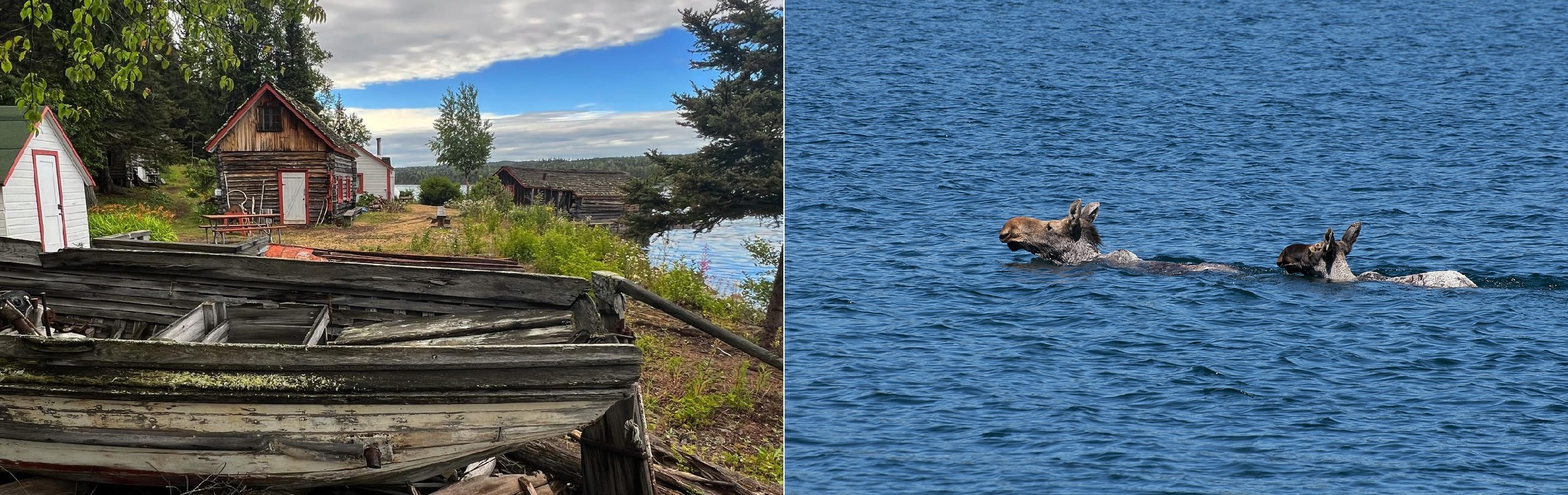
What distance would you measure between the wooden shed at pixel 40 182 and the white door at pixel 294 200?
1567 millimetres

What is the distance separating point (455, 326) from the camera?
4637 mm

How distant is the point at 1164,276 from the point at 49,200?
27.9 ft

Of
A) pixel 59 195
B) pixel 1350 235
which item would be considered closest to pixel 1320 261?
pixel 1350 235

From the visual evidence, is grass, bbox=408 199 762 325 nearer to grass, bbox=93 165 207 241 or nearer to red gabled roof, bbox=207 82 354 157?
red gabled roof, bbox=207 82 354 157

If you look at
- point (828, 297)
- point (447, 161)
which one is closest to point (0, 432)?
point (447, 161)

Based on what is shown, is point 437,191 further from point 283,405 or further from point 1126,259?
point 283,405

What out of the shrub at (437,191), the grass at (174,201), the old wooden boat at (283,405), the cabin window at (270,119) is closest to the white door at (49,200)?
the grass at (174,201)

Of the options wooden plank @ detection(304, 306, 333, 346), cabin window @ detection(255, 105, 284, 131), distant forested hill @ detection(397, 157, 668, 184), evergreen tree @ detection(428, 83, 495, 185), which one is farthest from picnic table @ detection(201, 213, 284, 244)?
wooden plank @ detection(304, 306, 333, 346)

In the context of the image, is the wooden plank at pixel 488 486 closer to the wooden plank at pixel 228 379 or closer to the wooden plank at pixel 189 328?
the wooden plank at pixel 228 379

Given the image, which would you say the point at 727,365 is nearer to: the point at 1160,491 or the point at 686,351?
the point at 686,351

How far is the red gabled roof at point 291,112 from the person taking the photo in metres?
8.92

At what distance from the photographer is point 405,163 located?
35.0ft

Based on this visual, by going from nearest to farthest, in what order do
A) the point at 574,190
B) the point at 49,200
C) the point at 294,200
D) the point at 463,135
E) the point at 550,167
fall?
the point at 49,200
the point at 294,200
the point at 463,135
the point at 574,190
the point at 550,167

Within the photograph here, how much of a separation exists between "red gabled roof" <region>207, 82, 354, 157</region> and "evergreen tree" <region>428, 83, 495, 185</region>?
1.00 m
